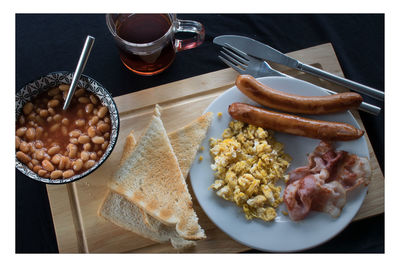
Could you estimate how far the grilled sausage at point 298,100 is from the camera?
2443 millimetres

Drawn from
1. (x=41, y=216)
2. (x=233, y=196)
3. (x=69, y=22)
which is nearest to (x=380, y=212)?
(x=233, y=196)

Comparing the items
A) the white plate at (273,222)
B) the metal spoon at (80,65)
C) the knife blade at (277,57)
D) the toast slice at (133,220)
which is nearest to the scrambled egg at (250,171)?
the white plate at (273,222)

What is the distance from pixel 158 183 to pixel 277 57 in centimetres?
127

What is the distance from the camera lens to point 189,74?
279 cm

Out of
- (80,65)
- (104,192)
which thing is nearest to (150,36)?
(80,65)

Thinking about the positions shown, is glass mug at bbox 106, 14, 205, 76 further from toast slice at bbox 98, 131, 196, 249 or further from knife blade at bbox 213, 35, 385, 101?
toast slice at bbox 98, 131, 196, 249

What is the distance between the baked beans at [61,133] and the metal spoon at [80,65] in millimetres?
56

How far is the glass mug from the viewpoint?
7.89 ft

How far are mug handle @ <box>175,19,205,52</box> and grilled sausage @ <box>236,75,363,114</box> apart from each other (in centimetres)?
43

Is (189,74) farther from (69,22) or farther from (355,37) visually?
(355,37)

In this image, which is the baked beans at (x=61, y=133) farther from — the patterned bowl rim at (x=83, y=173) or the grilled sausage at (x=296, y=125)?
the grilled sausage at (x=296, y=125)

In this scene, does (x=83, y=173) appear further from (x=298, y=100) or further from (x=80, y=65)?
(x=298, y=100)

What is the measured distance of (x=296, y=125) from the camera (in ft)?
7.88

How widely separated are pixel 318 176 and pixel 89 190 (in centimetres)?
158
